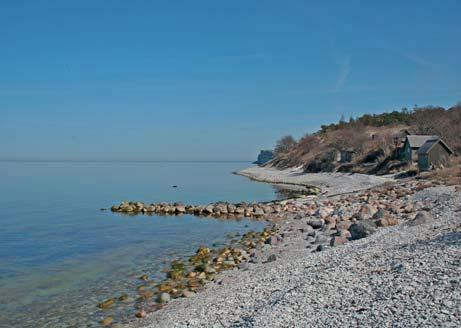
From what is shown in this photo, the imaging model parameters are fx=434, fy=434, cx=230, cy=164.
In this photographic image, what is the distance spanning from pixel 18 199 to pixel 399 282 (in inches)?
1954

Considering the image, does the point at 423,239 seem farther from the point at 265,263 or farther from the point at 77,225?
the point at 77,225

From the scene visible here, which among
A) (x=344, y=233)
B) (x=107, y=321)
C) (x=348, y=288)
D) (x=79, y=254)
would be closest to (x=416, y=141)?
(x=344, y=233)

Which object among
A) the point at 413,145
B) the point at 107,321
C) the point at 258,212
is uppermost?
the point at 413,145

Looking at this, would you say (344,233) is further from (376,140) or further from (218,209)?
(376,140)

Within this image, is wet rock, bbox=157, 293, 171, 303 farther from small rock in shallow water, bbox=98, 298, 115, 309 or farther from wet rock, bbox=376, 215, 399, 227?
wet rock, bbox=376, 215, 399, 227

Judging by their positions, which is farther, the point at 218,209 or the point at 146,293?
the point at 218,209

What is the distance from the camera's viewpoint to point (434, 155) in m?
41.4

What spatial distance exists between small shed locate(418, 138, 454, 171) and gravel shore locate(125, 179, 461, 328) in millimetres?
27574

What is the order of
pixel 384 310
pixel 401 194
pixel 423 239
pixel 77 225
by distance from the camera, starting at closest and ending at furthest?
1. pixel 384 310
2. pixel 423 239
3. pixel 401 194
4. pixel 77 225

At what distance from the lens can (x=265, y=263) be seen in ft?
50.4

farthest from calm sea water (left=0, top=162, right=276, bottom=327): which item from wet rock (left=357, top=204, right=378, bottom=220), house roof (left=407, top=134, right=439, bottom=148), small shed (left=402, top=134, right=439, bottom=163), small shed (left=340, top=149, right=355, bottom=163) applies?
small shed (left=340, top=149, right=355, bottom=163)

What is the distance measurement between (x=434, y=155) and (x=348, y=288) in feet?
119

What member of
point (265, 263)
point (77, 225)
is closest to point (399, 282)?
point (265, 263)

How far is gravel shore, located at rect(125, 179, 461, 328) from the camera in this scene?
7.87 m
